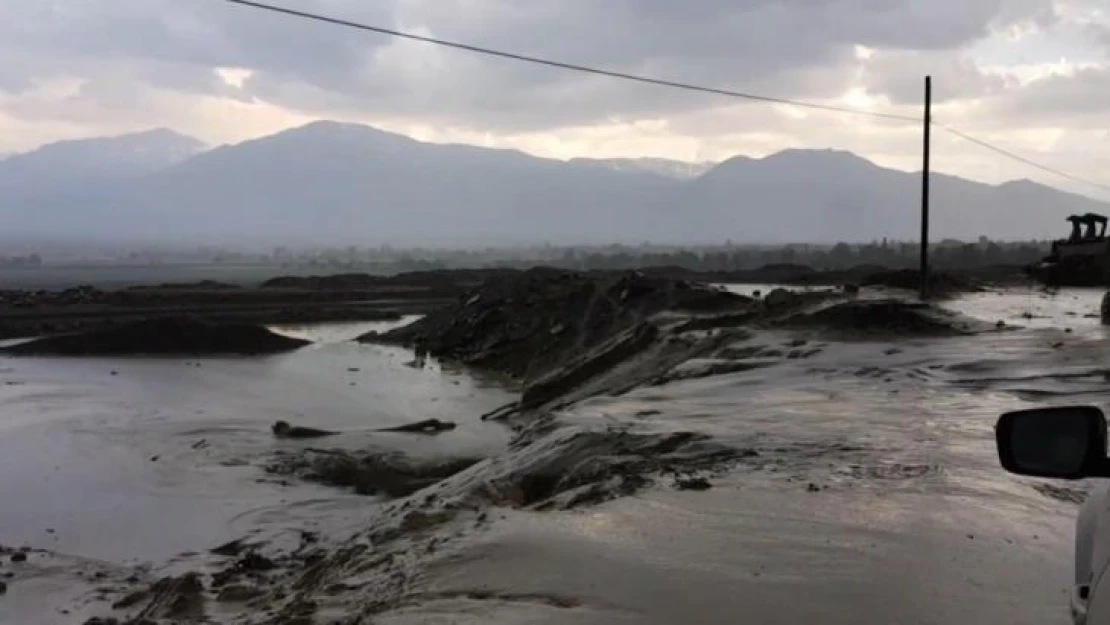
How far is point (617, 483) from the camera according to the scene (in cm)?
758

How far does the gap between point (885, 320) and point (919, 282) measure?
12.0m

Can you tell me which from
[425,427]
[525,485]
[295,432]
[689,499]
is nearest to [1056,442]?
[689,499]

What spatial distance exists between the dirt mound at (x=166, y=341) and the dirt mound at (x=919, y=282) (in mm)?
19426

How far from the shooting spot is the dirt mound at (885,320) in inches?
696

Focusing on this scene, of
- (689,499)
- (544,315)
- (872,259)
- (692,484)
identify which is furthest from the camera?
(872,259)

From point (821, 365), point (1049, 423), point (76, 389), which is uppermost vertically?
point (1049, 423)

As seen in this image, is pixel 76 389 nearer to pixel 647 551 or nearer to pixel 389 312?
pixel 647 551

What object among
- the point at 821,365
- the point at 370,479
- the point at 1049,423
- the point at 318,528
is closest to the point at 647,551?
the point at 1049,423

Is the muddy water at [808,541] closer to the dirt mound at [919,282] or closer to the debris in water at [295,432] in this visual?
the debris in water at [295,432]

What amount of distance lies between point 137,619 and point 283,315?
111ft

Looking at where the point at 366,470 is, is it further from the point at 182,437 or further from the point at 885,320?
the point at 885,320

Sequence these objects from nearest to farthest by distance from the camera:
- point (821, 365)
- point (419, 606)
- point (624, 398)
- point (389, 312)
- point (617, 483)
→ point (419, 606), point (617, 483), point (624, 398), point (821, 365), point (389, 312)

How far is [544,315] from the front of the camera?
25.6 metres

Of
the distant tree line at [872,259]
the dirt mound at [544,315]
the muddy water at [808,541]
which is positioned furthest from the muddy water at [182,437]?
the distant tree line at [872,259]
